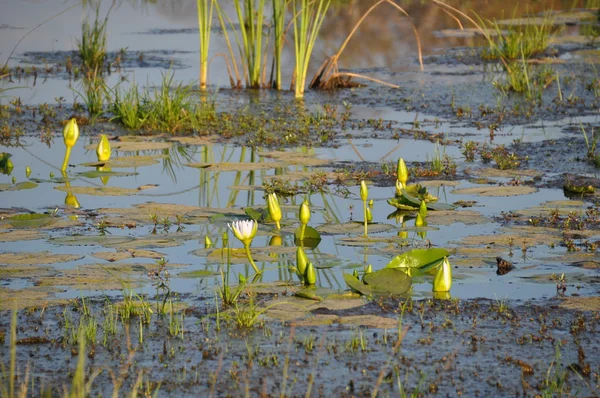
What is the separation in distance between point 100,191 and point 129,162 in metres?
1.09

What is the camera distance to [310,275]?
4.58 meters

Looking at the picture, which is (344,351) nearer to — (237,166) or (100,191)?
(100,191)

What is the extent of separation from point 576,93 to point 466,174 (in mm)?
4054

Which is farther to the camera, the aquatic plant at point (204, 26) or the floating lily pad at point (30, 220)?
the aquatic plant at point (204, 26)

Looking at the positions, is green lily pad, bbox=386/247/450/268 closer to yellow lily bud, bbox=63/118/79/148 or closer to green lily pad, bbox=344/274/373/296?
green lily pad, bbox=344/274/373/296

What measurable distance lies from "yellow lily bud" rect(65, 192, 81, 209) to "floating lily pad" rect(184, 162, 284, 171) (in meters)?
1.03

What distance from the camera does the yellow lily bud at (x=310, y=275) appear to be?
4.58 meters

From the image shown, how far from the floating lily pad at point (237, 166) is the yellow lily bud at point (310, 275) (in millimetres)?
2582

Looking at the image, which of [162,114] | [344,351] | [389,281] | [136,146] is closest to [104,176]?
[136,146]

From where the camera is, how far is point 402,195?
233 inches

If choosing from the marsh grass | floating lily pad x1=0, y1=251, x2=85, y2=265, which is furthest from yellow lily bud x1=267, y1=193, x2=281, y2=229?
the marsh grass

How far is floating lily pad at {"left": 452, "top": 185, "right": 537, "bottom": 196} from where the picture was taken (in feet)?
20.7

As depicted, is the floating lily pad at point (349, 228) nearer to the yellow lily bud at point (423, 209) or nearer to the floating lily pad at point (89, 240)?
the yellow lily bud at point (423, 209)

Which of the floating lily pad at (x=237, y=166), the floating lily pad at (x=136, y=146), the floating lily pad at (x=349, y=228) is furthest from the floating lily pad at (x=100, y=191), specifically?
the floating lily pad at (x=349, y=228)
